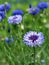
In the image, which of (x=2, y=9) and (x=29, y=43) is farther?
(x=2, y=9)

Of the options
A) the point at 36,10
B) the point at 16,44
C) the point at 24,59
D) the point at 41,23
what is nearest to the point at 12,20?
the point at 16,44

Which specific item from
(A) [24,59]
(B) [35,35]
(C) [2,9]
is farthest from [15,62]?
(C) [2,9]

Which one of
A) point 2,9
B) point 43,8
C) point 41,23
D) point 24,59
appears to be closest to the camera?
point 24,59

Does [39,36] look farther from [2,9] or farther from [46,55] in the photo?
[2,9]

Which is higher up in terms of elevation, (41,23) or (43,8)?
(43,8)

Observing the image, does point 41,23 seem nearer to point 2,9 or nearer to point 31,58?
point 2,9

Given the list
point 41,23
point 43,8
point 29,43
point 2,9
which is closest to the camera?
point 29,43

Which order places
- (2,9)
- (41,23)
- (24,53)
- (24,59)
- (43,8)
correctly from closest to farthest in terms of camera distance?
(24,59)
(24,53)
(2,9)
(43,8)
(41,23)

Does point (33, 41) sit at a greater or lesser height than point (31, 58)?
greater

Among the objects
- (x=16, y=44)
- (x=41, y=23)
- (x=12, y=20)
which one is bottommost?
(x=41, y=23)
